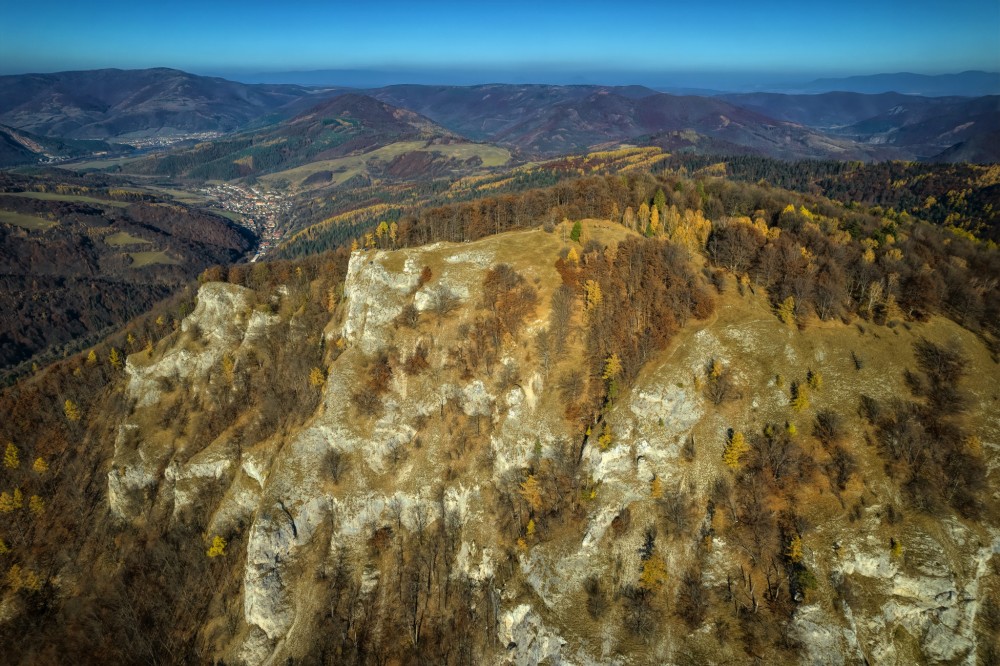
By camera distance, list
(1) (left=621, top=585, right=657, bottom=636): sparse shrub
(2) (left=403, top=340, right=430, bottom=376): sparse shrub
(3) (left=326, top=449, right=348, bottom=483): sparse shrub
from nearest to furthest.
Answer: (1) (left=621, top=585, right=657, bottom=636): sparse shrub → (3) (left=326, top=449, right=348, bottom=483): sparse shrub → (2) (left=403, top=340, right=430, bottom=376): sparse shrub

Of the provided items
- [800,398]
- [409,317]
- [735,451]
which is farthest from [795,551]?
[409,317]

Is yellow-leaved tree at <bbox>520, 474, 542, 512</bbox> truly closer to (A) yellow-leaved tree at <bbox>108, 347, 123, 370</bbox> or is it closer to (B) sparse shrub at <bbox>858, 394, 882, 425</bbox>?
(B) sparse shrub at <bbox>858, 394, 882, 425</bbox>

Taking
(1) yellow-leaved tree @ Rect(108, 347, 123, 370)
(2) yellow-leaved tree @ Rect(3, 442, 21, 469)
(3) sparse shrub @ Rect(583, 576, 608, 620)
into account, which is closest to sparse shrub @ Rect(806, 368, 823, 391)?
(3) sparse shrub @ Rect(583, 576, 608, 620)

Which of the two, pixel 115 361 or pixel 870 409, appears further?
pixel 115 361

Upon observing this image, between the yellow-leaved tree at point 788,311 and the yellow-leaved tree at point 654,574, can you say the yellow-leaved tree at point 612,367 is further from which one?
the yellow-leaved tree at point 788,311

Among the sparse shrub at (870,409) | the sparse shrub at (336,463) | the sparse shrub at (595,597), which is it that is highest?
the sparse shrub at (870,409)

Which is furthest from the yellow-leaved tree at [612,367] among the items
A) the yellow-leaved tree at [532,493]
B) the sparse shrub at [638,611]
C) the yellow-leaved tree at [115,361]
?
the yellow-leaved tree at [115,361]

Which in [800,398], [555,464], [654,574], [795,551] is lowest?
[654,574]

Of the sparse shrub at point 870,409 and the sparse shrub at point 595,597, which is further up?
the sparse shrub at point 870,409

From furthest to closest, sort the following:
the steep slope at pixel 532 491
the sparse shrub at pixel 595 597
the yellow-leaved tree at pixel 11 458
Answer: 1. the yellow-leaved tree at pixel 11 458
2. the sparse shrub at pixel 595 597
3. the steep slope at pixel 532 491

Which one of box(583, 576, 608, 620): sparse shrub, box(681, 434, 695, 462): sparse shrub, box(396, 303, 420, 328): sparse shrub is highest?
box(396, 303, 420, 328): sparse shrub

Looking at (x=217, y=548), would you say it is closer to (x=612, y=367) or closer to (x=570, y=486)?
(x=570, y=486)

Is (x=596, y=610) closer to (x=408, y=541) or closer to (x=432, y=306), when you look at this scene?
(x=408, y=541)
